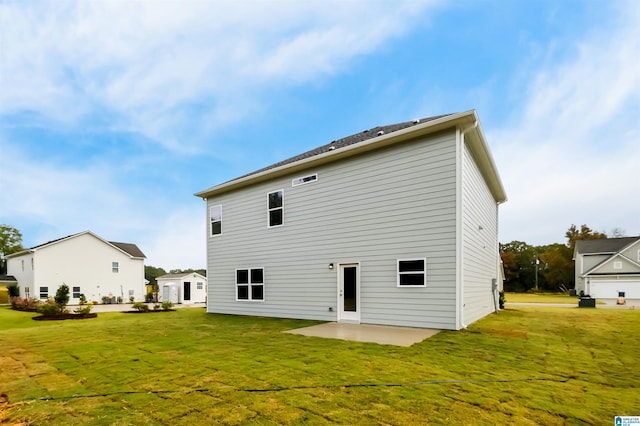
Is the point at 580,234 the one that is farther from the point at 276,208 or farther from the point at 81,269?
the point at 81,269

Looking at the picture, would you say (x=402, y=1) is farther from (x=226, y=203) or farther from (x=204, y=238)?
(x=204, y=238)

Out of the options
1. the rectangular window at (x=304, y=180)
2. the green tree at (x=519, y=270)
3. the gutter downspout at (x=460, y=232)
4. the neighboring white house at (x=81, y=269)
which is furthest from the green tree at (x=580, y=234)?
the neighboring white house at (x=81, y=269)

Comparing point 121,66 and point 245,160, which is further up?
point 121,66

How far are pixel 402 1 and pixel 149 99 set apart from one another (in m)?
10.6

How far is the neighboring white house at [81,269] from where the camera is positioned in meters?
22.6

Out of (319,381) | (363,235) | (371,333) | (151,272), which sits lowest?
(151,272)

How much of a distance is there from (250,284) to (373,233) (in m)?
5.55

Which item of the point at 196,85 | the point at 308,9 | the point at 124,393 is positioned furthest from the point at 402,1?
the point at 124,393

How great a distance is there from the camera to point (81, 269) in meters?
24.5

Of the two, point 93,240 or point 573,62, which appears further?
point 93,240

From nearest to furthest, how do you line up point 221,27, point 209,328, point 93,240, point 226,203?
point 209,328 → point 221,27 → point 226,203 → point 93,240

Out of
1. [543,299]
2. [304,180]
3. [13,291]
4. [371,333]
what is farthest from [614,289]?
[13,291]

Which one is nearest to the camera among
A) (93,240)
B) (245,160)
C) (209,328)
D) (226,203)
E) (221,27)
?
(209,328)

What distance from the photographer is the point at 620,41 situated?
33.3 feet
